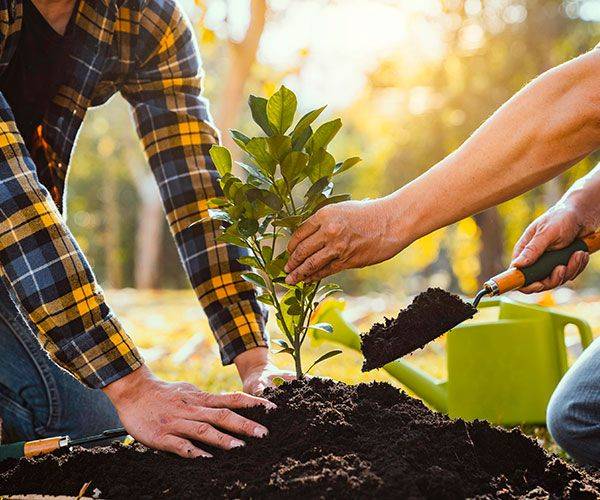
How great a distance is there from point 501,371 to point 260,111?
5.00 ft

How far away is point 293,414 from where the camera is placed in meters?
1.72

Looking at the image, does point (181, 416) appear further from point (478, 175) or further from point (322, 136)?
point (478, 175)

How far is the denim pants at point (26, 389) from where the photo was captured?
2.45 metres

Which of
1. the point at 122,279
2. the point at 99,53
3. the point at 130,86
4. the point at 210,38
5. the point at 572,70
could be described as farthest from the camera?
the point at 122,279

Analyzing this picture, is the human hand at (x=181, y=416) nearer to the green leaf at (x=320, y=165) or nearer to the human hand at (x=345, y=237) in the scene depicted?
the human hand at (x=345, y=237)

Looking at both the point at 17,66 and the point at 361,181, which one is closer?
the point at 17,66

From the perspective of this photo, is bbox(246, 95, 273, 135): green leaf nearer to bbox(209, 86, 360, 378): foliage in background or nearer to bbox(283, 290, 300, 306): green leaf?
bbox(209, 86, 360, 378): foliage in background

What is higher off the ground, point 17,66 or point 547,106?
point 17,66

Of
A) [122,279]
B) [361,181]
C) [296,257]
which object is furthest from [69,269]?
[122,279]

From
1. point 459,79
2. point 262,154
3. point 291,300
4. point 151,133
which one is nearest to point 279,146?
point 262,154

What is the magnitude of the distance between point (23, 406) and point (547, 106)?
6.24ft

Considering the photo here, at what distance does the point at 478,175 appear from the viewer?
1674 mm

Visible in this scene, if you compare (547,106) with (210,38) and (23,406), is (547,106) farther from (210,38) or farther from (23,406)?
(210,38)

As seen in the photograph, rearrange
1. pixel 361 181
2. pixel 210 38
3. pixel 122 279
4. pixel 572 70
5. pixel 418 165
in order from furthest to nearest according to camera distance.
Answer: pixel 122 279
pixel 361 181
pixel 418 165
pixel 210 38
pixel 572 70
